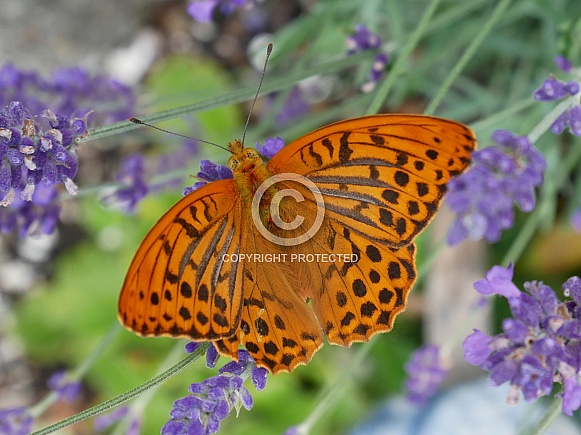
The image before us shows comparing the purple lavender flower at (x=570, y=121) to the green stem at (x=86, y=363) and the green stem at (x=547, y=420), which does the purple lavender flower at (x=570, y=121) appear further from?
the green stem at (x=86, y=363)

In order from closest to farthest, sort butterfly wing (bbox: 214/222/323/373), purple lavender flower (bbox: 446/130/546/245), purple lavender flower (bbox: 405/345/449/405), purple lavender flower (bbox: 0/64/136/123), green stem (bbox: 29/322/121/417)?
purple lavender flower (bbox: 446/130/546/245), butterfly wing (bbox: 214/222/323/373), green stem (bbox: 29/322/121/417), purple lavender flower (bbox: 0/64/136/123), purple lavender flower (bbox: 405/345/449/405)

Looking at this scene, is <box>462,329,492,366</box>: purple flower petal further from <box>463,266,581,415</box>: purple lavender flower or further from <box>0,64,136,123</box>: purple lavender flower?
<box>0,64,136,123</box>: purple lavender flower

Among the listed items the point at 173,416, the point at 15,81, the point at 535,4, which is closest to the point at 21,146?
the point at 173,416

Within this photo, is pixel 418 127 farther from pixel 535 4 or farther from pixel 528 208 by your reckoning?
pixel 535 4

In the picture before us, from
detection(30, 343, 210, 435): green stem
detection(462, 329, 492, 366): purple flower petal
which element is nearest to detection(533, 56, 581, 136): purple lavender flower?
detection(462, 329, 492, 366): purple flower petal

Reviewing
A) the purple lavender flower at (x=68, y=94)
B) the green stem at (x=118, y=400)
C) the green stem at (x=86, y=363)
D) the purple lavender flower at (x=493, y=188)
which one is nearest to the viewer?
the purple lavender flower at (x=493, y=188)

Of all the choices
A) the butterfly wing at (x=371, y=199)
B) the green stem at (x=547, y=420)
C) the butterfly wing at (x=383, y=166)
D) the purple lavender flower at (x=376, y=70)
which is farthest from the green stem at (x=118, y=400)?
the purple lavender flower at (x=376, y=70)
